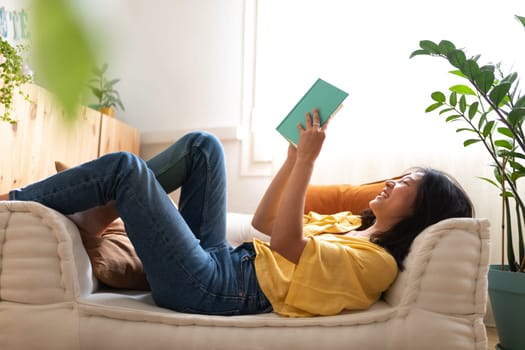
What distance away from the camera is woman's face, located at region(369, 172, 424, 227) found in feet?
3.99

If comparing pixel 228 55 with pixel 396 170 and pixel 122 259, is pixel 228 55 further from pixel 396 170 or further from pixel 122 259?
pixel 122 259

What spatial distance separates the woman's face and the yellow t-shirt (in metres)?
0.17

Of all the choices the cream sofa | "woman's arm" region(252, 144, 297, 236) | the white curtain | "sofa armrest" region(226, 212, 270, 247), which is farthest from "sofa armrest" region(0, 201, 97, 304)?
the white curtain

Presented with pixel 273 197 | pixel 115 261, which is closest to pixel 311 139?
pixel 273 197

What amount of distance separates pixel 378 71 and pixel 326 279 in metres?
1.38

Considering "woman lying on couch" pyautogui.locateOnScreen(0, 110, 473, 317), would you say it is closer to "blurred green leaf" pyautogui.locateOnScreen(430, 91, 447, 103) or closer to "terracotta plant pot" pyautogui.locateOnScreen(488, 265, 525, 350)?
"terracotta plant pot" pyautogui.locateOnScreen(488, 265, 525, 350)

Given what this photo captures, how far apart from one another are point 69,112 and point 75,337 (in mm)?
958

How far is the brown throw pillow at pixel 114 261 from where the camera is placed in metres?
1.10

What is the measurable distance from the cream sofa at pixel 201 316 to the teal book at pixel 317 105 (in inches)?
14.4

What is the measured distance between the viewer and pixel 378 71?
6.98ft

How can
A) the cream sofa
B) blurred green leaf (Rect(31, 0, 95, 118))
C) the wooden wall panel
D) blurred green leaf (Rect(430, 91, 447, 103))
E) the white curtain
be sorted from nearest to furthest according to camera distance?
blurred green leaf (Rect(31, 0, 95, 118)) → the cream sofa → blurred green leaf (Rect(430, 91, 447, 103)) → the white curtain → the wooden wall panel

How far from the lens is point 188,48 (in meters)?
0.54

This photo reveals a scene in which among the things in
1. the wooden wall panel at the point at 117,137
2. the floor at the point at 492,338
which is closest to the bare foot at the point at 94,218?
the wooden wall panel at the point at 117,137

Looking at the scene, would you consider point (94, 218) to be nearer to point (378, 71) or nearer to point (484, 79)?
point (484, 79)
